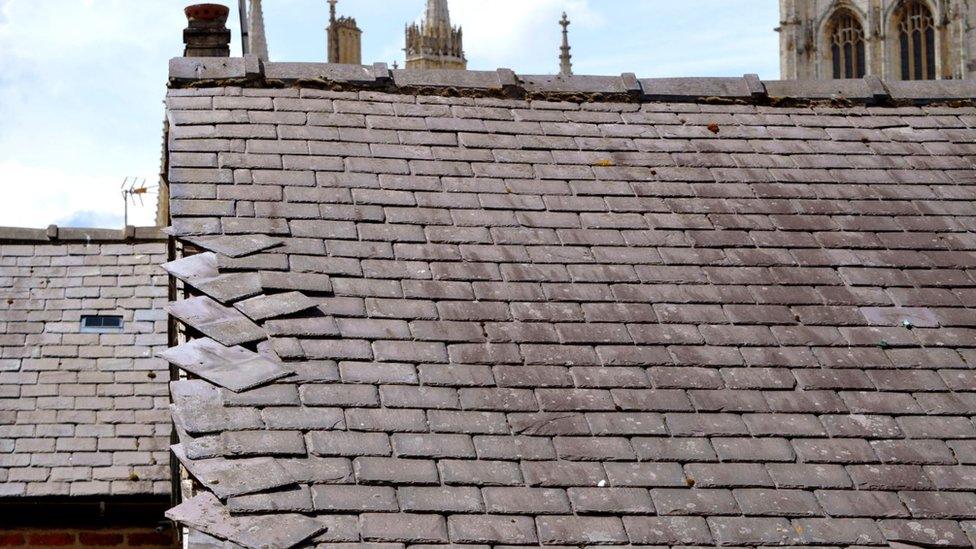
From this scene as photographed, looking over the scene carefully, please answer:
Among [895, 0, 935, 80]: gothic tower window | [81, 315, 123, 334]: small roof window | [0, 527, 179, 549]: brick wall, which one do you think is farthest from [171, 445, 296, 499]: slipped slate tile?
[895, 0, 935, 80]: gothic tower window

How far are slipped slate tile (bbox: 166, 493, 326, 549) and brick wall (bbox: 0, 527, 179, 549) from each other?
272 inches

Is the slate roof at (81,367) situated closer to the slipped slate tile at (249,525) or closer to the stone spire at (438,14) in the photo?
the slipped slate tile at (249,525)

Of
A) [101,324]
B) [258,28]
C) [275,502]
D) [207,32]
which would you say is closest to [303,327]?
[275,502]

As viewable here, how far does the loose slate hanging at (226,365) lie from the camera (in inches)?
250

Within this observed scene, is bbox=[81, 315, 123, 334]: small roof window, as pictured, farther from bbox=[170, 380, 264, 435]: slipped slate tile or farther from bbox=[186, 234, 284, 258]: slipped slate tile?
bbox=[170, 380, 264, 435]: slipped slate tile

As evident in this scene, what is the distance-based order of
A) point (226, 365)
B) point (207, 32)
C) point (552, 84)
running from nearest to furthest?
1. point (226, 365)
2. point (552, 84)
3. point (207, 32)

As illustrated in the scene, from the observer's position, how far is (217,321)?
6719mm

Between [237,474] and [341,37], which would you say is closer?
[237,474]

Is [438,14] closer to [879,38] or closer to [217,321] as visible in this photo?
[879,38]

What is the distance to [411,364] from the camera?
6641mm

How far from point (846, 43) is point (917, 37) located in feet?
12.0

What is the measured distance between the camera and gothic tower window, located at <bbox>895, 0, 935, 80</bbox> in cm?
7588

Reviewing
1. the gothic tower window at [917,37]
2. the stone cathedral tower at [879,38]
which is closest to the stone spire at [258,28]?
the stone cathedral tower at [879,38]

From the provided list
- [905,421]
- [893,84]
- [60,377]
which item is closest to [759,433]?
[905,421]
